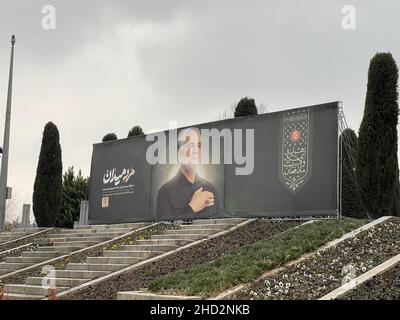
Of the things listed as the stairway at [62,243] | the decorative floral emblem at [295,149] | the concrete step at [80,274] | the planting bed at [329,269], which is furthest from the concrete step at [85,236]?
the planting bed at [329,269]

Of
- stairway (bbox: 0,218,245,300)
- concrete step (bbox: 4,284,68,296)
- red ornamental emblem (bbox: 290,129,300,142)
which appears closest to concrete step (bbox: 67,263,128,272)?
stairway (bbox: 0,218,245,300)

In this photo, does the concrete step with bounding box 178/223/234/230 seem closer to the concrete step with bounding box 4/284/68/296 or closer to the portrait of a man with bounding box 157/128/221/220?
the portrait of a man with bounding box 157/128/221/220

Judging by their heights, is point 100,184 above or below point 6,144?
below

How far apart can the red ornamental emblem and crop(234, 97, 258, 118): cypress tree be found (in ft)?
13.0

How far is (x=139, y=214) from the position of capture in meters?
21.4

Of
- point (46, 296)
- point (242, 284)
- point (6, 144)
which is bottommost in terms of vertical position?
point (46, 296)

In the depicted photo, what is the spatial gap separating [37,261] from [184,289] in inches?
371

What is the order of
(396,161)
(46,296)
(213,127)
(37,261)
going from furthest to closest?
(213,127) < (37,261) < (396,161) < (46,296)

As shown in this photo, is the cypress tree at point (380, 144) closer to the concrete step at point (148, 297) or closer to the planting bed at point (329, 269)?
the planting bed at point (329, 269)

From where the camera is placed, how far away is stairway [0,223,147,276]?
57.9 ft

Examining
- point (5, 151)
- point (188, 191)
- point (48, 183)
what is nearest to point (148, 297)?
point (188, 191)

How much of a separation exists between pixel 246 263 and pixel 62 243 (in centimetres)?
1057
